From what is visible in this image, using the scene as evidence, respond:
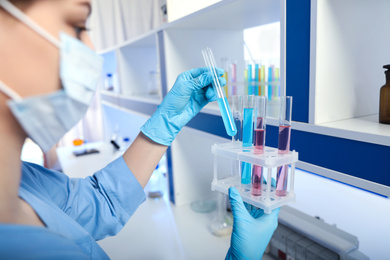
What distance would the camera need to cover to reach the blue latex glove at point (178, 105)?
3.53ft

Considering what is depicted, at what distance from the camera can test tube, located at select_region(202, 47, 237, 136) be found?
936mm

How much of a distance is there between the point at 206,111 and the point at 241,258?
27.9 inches

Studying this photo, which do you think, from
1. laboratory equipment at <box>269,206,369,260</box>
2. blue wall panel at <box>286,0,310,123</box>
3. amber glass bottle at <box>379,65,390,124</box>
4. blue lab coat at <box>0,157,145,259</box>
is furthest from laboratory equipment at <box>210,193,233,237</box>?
amber glass bottle at <box>379,65,390,124</box>

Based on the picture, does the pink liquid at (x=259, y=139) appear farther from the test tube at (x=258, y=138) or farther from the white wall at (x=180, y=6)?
the white wall at (x=180, y=6)

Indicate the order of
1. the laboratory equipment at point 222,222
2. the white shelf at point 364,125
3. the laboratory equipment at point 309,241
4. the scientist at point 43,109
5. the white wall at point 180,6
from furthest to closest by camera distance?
the white wall at point 180,6
the laboratory equipment at point 222,222
the laboratory equipment at point 309,241
the white shelf at point 364,125
the scientist at point 43,109

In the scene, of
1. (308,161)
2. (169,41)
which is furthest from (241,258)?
(169,41)

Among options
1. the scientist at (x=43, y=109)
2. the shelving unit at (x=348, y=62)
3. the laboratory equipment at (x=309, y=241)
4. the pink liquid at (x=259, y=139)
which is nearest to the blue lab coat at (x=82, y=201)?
the scientist at (x=43, y=109)

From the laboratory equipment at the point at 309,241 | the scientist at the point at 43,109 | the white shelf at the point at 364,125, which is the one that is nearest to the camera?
the scientist at the point at 43,109

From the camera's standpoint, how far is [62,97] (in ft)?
1.93

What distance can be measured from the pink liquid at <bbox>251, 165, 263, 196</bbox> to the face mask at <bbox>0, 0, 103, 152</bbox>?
0.51 metres

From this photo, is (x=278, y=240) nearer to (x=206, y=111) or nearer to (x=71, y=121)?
(x=206, y=111)

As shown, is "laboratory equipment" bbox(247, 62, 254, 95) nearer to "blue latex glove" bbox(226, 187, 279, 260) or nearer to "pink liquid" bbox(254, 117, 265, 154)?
"pink liquid" bbox(254, 117, 265, 154)

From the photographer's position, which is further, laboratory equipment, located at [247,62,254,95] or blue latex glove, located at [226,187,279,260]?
laboratory equipment, located at [247,62,254,95]

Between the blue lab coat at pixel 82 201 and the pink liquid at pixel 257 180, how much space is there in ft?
1.51
